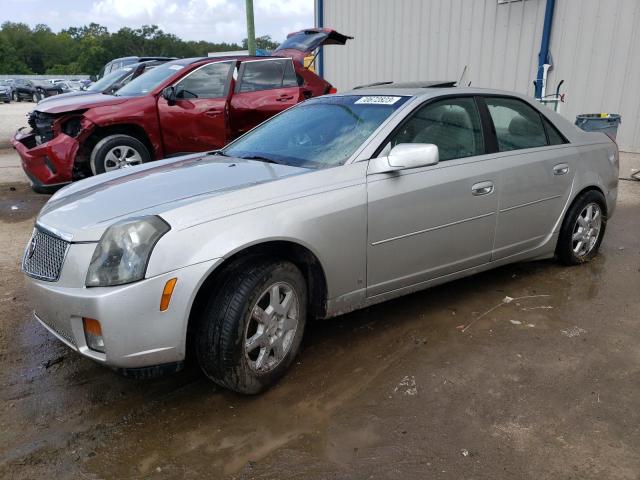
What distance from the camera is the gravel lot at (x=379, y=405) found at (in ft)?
7.70

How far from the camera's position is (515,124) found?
4.05m

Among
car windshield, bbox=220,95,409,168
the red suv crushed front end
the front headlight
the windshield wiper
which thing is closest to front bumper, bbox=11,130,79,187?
the red suv crushed front end

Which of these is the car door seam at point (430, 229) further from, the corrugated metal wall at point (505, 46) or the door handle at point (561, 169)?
the corrugated metal wall at point (505, 46)

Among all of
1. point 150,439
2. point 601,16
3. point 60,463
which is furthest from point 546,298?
point 601,16

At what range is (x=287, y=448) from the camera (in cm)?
244

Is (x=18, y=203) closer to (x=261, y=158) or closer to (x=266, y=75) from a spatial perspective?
(x=266, y=75)

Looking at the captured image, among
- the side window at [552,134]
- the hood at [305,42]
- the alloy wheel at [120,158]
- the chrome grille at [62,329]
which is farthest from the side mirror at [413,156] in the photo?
the hood at [305,42]

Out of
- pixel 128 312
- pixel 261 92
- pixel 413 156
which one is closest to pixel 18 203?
pixel 261 92

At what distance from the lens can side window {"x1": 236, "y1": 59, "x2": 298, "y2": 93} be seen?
745cm

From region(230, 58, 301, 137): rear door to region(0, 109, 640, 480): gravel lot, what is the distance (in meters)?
4.15

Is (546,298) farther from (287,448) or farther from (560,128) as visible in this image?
(287,448)

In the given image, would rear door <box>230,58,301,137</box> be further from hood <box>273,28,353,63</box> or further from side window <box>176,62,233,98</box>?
hood <box>273,28,353,63</box>

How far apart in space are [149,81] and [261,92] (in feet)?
4.94

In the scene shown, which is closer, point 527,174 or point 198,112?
point 527,174
